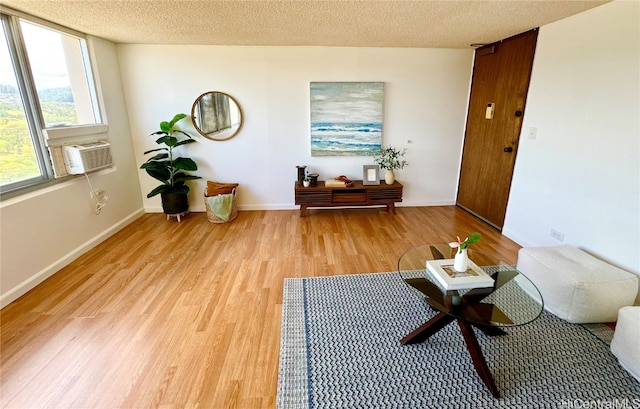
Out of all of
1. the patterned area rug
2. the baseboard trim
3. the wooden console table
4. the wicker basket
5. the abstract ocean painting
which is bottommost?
the patterned area rug

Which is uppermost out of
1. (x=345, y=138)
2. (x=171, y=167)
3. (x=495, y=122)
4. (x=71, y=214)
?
(x=495, y=122)

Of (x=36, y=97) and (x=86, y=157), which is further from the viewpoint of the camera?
(x=86, y=157)

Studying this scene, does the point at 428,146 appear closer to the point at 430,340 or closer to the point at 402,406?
the point at 430,340

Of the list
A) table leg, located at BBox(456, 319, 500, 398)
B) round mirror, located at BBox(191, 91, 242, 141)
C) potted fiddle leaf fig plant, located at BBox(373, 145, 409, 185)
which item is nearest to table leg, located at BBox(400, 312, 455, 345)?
table leg, located at BBox(456, 319, 500, 398)

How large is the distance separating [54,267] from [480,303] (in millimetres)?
3388

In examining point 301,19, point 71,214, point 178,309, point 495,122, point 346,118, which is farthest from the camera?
point 346,118

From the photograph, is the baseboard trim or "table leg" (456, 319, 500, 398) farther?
the baseboard trim

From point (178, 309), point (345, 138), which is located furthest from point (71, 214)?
point (345, 138)

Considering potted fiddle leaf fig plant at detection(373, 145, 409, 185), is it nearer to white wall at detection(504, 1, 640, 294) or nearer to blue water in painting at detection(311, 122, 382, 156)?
blue water in painting at detection(311, 122, 382, 156)

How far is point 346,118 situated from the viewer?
402 centimetres

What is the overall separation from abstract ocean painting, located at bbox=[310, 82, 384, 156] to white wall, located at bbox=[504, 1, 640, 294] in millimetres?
1725

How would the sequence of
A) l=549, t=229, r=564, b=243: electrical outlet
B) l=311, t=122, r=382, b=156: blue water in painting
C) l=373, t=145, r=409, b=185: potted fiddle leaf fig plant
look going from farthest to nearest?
l=373, t=145, r=409, b=185: potted fiddle leaf fig plant < l=311, t=122, r=382, b=156: blue water in painting < l=549, t=229, r=564, b=243: electrical outlet

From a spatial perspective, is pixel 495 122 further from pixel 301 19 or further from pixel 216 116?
pixel 216 116

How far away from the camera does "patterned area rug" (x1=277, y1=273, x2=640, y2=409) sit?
58.3 inches
